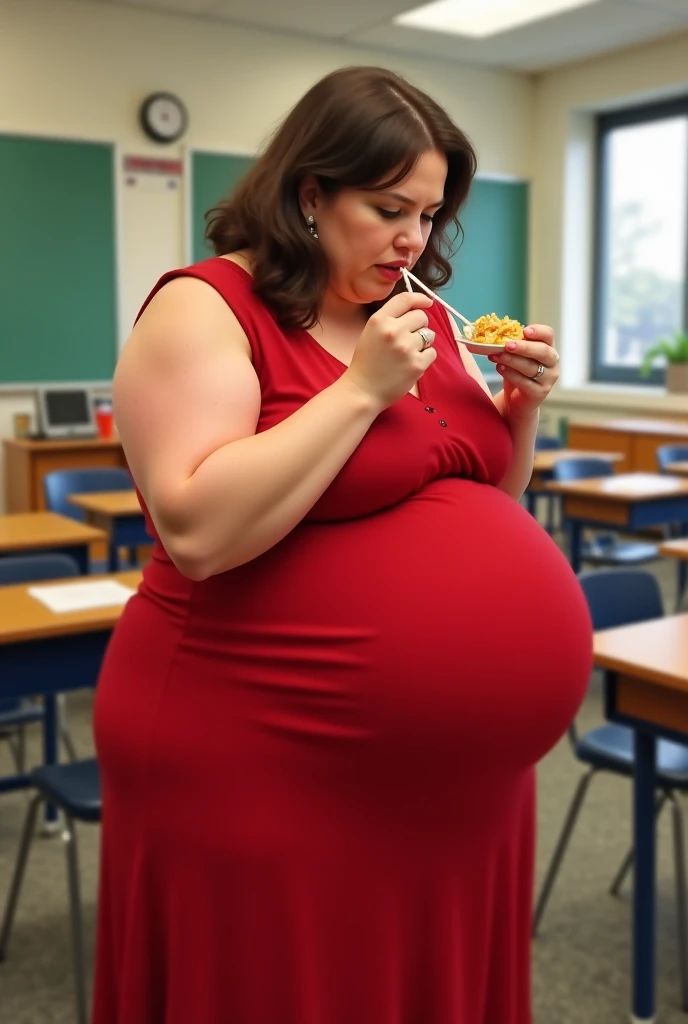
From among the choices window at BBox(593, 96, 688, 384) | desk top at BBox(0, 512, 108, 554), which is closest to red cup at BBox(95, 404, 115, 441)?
desk top at BBox(0, 512, 108, 554)

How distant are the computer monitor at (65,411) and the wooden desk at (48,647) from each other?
11.9ft

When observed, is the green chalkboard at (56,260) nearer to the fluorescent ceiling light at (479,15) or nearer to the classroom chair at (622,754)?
the fluorescent ceiling light at (479,15)

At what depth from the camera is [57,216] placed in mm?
5992

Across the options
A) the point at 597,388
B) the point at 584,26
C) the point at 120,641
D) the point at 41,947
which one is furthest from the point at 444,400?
the point at 597,388

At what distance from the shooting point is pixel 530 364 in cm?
123

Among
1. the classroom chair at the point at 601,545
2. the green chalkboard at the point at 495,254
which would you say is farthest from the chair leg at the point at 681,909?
the green chalkboard at the point at 495,254

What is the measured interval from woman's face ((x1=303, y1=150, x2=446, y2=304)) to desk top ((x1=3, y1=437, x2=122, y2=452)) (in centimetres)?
466

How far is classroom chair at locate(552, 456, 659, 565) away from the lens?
4777mm

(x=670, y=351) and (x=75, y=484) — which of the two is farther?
(x=670, y=351)

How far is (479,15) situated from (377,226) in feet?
20.5

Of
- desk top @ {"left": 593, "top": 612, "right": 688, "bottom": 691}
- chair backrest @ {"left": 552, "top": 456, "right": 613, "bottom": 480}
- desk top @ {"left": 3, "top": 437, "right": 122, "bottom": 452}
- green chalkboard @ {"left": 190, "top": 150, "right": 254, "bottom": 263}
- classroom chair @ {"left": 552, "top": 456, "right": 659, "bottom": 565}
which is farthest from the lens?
green chalkboard @ {"left": 190, "top": 150, "right": 254, "bottom": 263}

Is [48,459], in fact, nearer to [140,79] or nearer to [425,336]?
[140,79]

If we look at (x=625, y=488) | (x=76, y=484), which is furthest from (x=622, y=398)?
(x=76, y=484)

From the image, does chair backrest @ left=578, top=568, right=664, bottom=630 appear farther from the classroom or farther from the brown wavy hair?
the brown wavy hair
